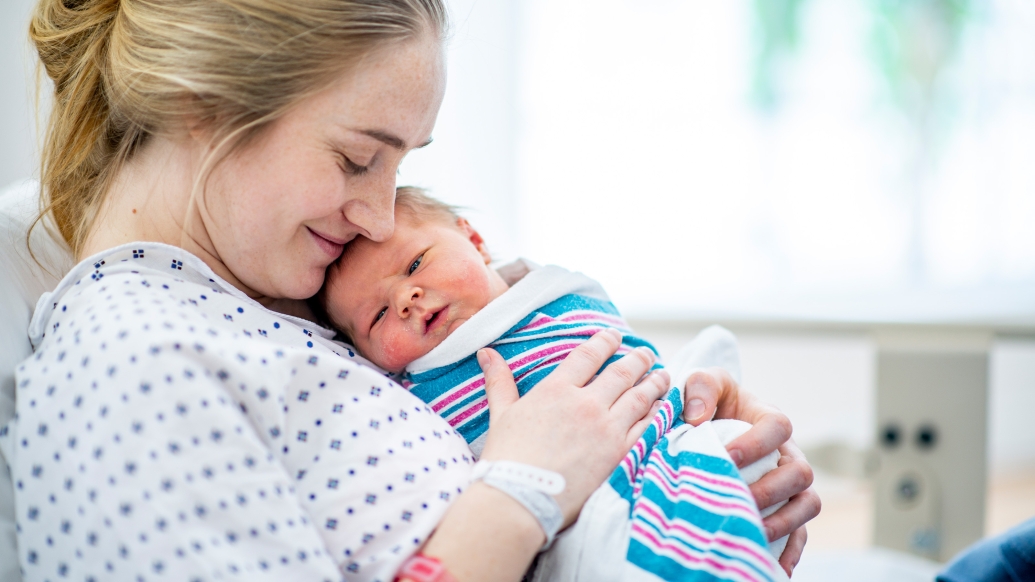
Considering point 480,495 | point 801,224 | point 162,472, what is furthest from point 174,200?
point 801,224

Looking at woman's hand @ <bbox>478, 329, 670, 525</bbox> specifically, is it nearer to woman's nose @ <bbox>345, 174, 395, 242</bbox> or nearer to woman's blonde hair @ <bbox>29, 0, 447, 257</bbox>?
woman's nose @ <bbox>345, 174, 395, 242</bbox>

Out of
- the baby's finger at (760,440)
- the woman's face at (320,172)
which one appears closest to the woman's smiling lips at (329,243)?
the woman's face at (320,172)

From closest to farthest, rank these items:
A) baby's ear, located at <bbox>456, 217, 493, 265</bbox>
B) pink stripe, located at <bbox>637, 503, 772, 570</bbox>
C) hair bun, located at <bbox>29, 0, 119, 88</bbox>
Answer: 1. pink stripe, located at <bbox>637, 503, 772, 570</bbox>
2. hair bun, located at <bbox>29, 0, 119, 88</bbox>
3. baby's ear, located at <bbox>456, 217, 493, 265</bbox>

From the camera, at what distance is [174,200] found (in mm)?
997

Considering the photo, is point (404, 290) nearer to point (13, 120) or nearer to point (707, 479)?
point (707, 479)

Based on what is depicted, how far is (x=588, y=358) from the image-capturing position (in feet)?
A: 3.40

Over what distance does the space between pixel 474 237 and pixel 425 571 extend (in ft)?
2.09

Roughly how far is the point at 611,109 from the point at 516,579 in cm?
285

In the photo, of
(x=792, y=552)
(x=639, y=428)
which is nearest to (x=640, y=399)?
(x=639, y=428)

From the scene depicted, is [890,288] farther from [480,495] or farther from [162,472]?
[162,472]

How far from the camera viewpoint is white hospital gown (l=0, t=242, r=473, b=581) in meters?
0.71

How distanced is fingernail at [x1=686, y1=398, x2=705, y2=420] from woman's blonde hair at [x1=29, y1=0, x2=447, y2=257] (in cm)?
60

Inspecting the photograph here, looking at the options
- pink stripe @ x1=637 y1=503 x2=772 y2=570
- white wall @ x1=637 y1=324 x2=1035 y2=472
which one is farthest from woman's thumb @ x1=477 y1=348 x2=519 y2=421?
white wall @ x1=637 y1=324 x2=1035 y2=472

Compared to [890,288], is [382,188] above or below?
above
